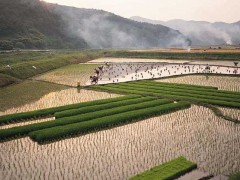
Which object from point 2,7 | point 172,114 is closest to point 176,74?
point 172,114

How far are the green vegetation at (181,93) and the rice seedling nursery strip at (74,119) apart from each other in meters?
2.61

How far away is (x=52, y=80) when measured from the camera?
42.7 metres

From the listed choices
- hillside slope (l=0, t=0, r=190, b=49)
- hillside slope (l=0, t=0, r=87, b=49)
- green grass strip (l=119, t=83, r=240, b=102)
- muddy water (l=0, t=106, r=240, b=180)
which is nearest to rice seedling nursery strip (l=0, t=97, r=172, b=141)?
muddy water (l=0, t=106, r=240, b=180)

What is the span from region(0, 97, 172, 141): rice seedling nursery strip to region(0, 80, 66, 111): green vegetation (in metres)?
7.45

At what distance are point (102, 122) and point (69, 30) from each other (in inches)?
4233

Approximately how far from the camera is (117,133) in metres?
19.8

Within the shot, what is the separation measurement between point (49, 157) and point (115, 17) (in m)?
156

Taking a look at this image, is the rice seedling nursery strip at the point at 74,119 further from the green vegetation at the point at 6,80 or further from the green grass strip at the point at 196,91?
the green vegetation at the point at 6,80

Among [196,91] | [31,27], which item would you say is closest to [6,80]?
[196,91]

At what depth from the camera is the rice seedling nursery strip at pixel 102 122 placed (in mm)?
18789

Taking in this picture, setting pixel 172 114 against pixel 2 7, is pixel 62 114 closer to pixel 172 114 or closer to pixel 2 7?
pixel 172 114

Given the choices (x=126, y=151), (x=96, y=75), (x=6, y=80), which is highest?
(x=6, y=80)

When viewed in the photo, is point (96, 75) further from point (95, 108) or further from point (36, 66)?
point (95, 108)

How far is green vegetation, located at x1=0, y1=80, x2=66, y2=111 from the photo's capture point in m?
28.9
